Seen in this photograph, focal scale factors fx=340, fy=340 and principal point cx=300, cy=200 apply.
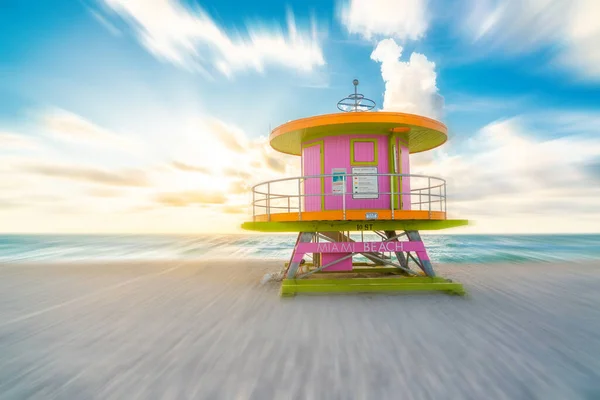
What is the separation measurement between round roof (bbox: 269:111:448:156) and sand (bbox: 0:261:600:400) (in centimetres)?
471

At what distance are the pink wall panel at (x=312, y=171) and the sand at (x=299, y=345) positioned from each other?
295cm

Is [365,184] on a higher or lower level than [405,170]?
lower

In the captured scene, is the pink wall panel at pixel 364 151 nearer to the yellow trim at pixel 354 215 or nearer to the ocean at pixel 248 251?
the yellow trim at pixel 354 215

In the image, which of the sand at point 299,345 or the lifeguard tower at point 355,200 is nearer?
the sand at point 299,345

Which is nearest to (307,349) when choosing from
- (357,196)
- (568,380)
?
(568,380)

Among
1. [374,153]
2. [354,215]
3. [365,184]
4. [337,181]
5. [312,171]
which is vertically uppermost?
[374,153]

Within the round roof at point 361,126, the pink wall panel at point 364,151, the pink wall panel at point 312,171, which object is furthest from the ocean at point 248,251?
the pink wall panel at point 364,151

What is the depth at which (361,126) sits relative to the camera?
31.9 feet

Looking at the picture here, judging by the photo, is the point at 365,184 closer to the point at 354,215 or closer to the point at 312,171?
the point at 354,215

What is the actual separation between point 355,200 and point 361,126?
213cm

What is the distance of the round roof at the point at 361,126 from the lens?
938cm

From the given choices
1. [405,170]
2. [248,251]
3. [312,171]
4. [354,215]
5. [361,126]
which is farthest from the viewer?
[248,251]

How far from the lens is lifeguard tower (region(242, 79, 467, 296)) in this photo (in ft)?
29.9

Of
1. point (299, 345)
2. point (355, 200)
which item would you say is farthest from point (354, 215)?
point (299, 345)
